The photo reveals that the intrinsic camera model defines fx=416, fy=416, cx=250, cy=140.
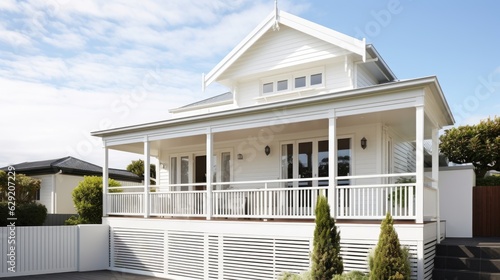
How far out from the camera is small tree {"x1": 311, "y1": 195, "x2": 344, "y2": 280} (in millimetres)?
8227

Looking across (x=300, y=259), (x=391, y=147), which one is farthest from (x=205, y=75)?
(x=300, y=259)

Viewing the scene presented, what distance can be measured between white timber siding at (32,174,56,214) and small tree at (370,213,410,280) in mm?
16848

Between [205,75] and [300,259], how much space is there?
25.5 feet

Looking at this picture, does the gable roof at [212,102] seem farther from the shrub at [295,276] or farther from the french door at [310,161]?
the shrub at [295,276]

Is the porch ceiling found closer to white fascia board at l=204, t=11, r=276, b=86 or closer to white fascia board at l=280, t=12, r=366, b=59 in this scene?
white fascia board at l=280, t=12, r=366, b=59

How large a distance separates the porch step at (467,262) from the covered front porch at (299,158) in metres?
0.96

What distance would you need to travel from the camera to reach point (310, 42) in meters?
13.1

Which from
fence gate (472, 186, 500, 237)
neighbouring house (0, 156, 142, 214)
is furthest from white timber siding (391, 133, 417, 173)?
neighbouring house (0, 156, 142, 214)

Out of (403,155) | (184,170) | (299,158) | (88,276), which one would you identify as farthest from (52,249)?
(403,155)

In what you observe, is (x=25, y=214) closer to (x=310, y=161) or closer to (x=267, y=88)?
(x=267, y=88)

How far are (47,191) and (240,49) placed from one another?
12571mm

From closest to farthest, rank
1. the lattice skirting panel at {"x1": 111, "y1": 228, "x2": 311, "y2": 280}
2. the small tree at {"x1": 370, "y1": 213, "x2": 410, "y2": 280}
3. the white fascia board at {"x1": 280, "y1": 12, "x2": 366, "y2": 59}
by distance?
the small tree at {"x1": 370, "y1": 213, "x2": 410, "y2": 280}
the lattice skirting panel at {"x1": 111, "y1": 228, "x2": 311, "y2": 280}
the white fascia board at {"x1": 280, "y1": 12, "x2": 366, "y2": 59}

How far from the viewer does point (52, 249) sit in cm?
1271

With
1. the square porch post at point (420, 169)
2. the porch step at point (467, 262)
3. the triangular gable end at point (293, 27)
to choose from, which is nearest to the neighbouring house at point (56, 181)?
the triangular gable end at point (293, 27)
